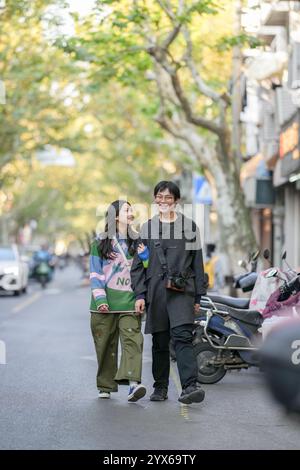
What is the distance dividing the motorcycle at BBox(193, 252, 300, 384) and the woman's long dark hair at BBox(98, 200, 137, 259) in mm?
1612

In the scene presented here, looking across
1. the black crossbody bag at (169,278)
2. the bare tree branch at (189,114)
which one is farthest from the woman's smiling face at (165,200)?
the bare tree branch at (189,114)

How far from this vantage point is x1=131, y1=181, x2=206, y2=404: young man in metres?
9.17

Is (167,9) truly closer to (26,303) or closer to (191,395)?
(26,303)

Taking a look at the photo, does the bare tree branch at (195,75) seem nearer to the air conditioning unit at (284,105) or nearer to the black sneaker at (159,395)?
the air conditioning unit at (284,105)

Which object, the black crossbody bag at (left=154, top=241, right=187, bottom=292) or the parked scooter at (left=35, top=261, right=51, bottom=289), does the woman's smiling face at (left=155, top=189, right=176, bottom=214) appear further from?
the parked scooter at (left=35, top=261, right=51, bottom=289)

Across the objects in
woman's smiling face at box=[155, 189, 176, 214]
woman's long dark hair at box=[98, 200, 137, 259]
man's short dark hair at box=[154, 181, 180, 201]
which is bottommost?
woman's long dark hair at box=[98, 200, 137, 259]

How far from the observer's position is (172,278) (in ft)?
30.0

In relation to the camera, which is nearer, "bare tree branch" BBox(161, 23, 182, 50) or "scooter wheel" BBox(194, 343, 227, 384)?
"scooter wheel" BBox(194, 343, 227, 384)

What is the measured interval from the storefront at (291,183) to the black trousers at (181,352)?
13.2 metres

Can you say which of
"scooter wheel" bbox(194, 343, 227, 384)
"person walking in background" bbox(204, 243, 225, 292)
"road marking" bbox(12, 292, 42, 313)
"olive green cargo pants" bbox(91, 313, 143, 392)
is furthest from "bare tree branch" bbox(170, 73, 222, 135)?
"olive green cargo pants" bbox(91, 313, 143, 392)

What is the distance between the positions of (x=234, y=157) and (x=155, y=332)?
14.2 m

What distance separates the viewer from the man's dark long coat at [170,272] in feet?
30.2
